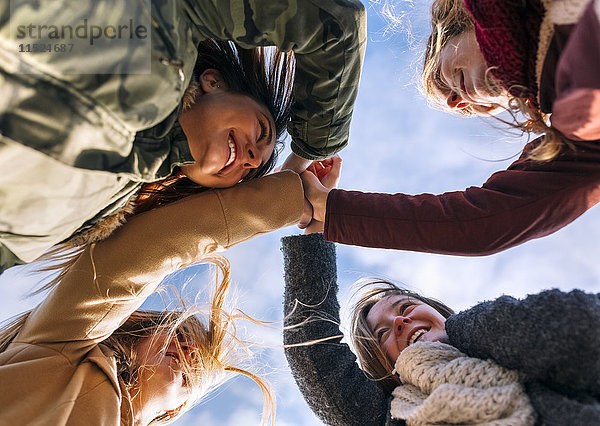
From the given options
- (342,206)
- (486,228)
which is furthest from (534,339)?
(342,206)

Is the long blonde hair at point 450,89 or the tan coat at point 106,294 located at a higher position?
the long blonde hair at point 450,89

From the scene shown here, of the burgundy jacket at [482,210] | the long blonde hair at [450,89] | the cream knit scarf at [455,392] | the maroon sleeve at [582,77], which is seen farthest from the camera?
the burgundy jacket at [482,210]

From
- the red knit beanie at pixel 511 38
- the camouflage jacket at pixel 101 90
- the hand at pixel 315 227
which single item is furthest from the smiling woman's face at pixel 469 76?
the hand at pixel 315 227

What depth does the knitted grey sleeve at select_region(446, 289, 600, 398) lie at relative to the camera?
2.39 feet

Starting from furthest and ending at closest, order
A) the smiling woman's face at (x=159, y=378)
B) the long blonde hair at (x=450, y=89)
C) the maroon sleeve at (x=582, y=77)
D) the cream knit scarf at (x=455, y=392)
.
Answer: the smiling woman's face at (x=159, y=378) < the long blonde hair at (x=450, y=89) < the cream knit scarf at (x=455, y=392) < the maroon sleeve at (x=582, y=77)

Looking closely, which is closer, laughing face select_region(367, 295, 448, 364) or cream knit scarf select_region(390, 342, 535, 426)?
cream knit scarf select_region(390, 342, 535, 426)

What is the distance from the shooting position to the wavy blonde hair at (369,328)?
3.74 feet

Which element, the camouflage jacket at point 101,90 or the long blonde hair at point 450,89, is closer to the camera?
the camouflage jacket at point 101,90

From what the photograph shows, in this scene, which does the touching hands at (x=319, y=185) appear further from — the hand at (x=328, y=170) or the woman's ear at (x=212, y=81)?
the woman's ear at (x=212, y=81)

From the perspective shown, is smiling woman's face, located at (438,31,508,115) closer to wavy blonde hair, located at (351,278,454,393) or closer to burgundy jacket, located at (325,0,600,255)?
burgundy jacket, located at (325,0,600,255)

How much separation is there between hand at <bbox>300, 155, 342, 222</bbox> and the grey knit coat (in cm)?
14

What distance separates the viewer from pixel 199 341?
1309 millimetres

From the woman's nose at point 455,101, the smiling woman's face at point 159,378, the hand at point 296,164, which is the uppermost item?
the woman's nose at point 455,101

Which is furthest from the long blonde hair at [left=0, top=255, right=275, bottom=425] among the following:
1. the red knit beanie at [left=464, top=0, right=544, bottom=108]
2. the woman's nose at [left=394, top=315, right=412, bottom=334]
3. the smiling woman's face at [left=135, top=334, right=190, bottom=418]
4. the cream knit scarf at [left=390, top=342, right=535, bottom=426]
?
the red knit beanie at [left=464, top=0, right=544, bottom=108]
